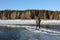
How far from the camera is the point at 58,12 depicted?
80938mm

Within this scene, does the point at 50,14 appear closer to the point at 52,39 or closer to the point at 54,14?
the point at 54,14

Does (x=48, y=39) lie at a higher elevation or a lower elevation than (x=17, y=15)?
higher

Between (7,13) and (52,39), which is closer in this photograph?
(52,39)

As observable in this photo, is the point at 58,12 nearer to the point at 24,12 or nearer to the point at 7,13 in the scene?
the point at 24,12

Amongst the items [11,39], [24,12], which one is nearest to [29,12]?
[24,12]

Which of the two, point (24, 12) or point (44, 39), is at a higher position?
point (44, 39)

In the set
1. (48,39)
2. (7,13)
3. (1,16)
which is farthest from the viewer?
(7,13)

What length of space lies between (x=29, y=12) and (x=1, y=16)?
1352 cm

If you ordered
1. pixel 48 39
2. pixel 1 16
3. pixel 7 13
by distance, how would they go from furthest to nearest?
pixel 7 13
pixel 1 16
pixel 48 39

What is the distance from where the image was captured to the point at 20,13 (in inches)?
3305

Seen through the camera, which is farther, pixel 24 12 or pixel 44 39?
pixel 24 12

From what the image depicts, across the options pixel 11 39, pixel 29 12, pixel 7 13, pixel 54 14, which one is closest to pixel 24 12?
pixel 29 12

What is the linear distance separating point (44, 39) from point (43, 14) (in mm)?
70015

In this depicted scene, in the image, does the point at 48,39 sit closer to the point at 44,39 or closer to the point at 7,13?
A: the point at 44,39
